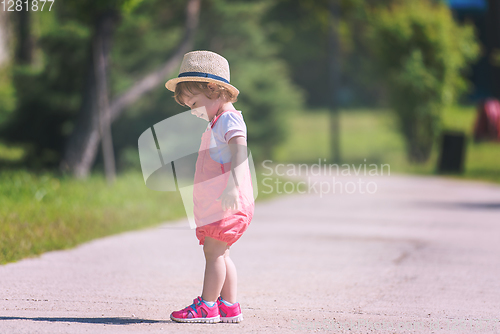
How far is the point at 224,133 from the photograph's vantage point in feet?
13.4

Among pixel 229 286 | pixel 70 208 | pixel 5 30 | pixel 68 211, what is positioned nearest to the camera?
pixel 229 286

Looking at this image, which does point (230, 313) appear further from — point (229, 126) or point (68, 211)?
point (68, 211)

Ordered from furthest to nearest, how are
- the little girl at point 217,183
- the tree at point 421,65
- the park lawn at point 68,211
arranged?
the tree at point 421,65 → the park lawn at point 68,211 → the little girl at point 217,183

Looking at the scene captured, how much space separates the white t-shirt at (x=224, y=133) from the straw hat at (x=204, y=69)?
206 mm

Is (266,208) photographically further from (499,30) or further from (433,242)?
(499,30)

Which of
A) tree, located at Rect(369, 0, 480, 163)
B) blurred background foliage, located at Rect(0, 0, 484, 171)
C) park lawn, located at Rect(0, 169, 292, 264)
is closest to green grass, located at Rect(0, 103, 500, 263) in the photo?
park lawn, located at Rect(0, 169, 292, 264)

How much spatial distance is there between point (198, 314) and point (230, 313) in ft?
0.67

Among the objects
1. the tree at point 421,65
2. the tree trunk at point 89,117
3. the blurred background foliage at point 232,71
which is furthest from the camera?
the tree at point 421,65

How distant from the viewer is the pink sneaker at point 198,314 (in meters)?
4.04

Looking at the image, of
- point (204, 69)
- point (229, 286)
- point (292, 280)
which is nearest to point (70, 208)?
point (292, 280)

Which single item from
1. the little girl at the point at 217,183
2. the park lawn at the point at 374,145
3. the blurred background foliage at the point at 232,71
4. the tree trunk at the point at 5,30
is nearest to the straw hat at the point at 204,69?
the little girl at the point at 217,183

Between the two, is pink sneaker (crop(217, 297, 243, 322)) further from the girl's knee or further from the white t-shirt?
the white t-shirt

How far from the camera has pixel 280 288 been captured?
5.28m

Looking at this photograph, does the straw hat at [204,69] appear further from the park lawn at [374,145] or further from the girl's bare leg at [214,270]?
the park lawn at [374,145]
